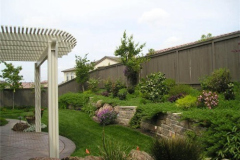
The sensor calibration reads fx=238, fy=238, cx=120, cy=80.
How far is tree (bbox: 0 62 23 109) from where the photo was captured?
17.8 meters

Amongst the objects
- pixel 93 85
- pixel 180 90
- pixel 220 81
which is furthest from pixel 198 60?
pixel 93 85

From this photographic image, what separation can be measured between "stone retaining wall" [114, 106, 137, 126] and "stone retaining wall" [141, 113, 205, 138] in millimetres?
773

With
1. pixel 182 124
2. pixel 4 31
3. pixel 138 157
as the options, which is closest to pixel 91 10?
pixel 4 31

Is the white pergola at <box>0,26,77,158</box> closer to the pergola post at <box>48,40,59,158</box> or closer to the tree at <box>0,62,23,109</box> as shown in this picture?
the pergola post at <box>48,40,59,158</box>

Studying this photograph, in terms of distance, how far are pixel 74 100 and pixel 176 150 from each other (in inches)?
436

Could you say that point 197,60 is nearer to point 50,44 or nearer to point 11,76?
point 50,44

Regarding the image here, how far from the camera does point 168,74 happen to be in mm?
10914

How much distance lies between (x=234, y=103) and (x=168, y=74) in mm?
4433

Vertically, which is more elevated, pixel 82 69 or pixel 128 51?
pixel 128 51

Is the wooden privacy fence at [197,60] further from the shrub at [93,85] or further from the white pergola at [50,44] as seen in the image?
the white pergola at [50,44]

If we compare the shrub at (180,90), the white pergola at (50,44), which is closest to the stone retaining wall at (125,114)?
the shrub at (180,90)

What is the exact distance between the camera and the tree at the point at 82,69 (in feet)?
57.1

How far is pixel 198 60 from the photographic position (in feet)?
30.7

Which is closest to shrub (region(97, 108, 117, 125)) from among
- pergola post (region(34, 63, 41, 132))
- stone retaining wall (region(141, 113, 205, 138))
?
stone retaining wall (region(141, 113, 205, 138))
